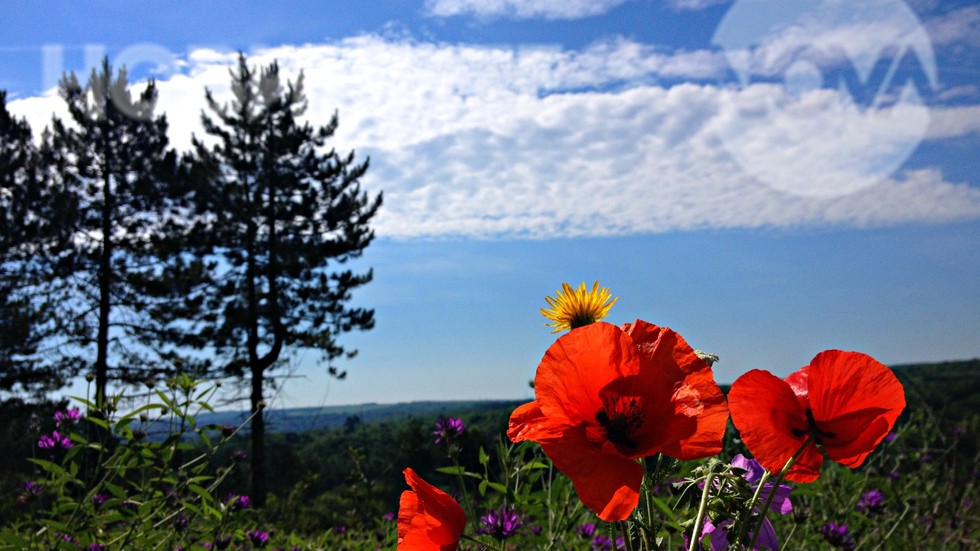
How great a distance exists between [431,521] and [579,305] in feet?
2.01

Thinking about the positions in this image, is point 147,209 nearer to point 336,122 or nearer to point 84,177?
point 84,177

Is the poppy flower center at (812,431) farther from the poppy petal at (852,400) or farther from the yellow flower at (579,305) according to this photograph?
the yellow flower at (579,305)

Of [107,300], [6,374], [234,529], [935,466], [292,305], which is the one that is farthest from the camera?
[292,305]

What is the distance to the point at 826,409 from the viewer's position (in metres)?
0.74

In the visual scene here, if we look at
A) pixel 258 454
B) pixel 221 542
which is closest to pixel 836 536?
pixel 221 542

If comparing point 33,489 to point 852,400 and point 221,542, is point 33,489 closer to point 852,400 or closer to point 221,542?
point 221,542

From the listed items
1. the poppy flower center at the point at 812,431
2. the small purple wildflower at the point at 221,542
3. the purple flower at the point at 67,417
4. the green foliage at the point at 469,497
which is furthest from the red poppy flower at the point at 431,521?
the purple flower at the point at 67,417

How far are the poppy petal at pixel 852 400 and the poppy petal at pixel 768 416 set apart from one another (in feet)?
0.09

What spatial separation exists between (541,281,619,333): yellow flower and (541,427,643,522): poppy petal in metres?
0.62

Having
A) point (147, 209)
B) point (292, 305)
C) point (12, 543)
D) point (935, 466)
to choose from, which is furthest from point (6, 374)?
point (935, 466)

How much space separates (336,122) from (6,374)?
354 inches

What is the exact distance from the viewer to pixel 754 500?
716 mm

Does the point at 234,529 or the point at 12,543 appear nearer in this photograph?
the point at 12,543

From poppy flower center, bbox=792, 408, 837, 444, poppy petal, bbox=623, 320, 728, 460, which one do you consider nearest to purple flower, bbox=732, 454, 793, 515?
poppy flower center, bbox=792, 408, 837, 444
